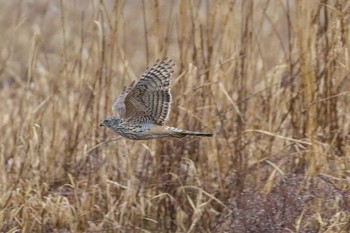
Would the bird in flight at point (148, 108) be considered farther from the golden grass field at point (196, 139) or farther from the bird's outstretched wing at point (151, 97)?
the golden grass field at point (196, 139)

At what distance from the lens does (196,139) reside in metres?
5.10

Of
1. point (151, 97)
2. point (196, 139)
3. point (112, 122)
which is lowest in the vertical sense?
point (196, 139)

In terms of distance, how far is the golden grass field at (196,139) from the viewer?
488 cm

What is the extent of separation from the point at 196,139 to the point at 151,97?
2.43 feet

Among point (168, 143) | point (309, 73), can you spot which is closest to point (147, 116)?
point (168, 143)

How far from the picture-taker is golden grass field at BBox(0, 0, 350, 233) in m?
4.88

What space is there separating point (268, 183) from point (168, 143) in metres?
0.60

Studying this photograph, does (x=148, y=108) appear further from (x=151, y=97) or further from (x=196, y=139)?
(x=196, y=139)

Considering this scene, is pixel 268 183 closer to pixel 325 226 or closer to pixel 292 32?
pixel 325 226

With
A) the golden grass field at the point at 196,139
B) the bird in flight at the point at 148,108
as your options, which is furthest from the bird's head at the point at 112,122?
the golden grass field at the point at 196,139

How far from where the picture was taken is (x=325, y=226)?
444cm

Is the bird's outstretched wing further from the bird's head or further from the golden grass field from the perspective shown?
the golden grass field

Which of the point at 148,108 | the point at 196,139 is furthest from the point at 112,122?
the point at 196,139

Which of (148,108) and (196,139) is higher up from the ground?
(148,108)
